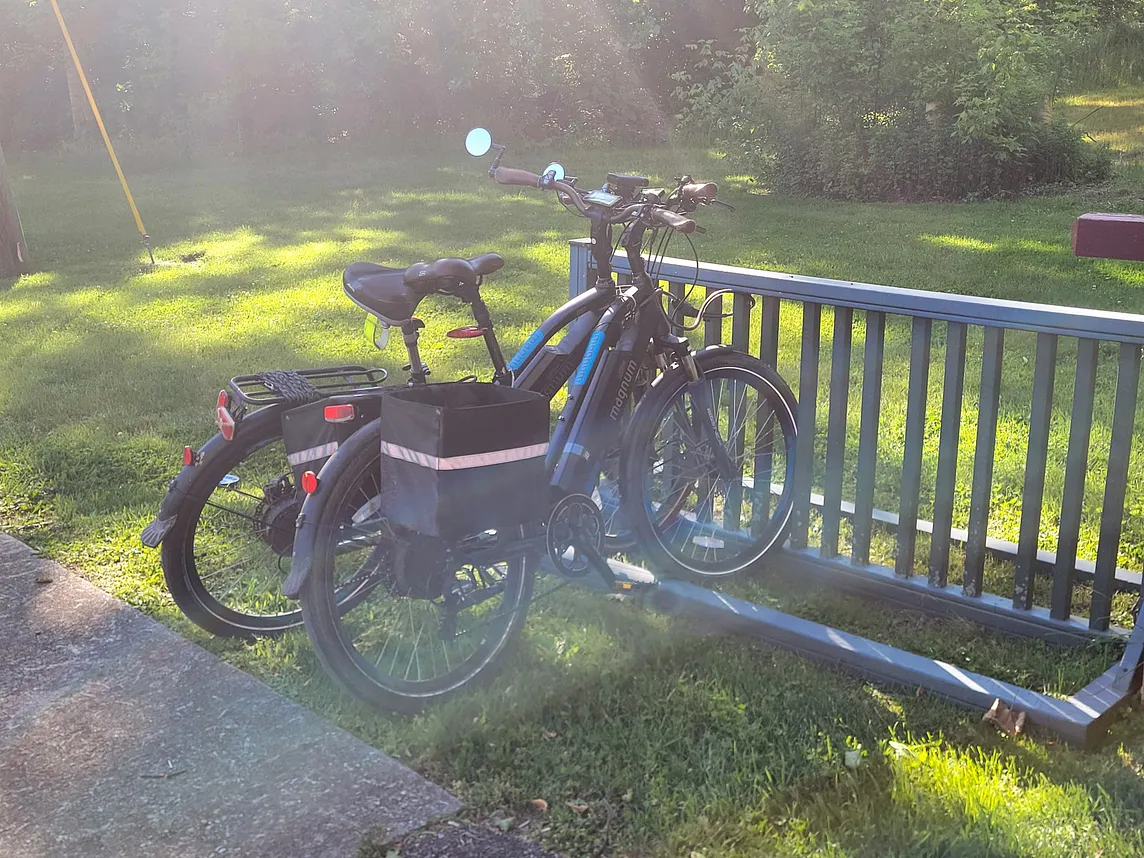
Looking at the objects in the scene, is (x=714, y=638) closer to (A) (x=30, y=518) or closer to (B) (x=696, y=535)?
(B) (x=696, y=535)

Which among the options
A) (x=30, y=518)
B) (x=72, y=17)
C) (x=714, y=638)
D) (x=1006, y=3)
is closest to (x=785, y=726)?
(x=714, y=638)

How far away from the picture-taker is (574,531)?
3570 millimetres

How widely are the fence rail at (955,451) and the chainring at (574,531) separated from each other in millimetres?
846

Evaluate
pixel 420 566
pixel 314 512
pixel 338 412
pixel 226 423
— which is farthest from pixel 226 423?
pixel 420 566

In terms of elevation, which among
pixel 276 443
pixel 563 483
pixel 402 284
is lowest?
pixel 563 483

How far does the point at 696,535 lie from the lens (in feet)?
14.1

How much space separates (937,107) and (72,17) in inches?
607

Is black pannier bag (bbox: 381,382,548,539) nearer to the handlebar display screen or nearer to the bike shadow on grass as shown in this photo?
the bike shadow on grass

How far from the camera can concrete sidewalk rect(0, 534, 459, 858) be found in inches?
109

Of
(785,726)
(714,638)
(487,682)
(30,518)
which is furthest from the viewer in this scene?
(30,518)

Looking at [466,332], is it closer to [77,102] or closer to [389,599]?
[389,599]

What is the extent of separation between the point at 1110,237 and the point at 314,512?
2.00m

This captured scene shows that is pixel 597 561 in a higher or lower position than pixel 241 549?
higher

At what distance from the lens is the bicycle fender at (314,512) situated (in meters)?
3.06
